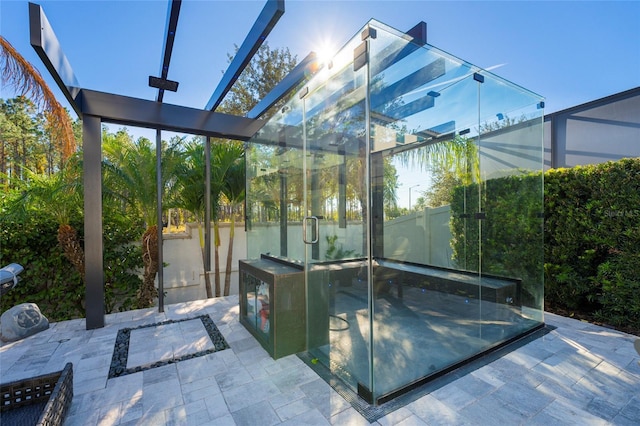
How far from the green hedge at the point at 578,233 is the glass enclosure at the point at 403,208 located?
0.09ft

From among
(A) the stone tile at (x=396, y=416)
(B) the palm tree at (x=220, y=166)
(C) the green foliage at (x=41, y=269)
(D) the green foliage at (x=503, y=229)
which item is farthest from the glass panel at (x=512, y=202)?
(C) the green foliage at (x=41, y=269)

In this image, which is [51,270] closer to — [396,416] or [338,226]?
[338,226]

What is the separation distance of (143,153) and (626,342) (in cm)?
648

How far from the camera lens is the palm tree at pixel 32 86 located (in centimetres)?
455

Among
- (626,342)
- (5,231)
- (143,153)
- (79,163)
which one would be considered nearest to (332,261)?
(626,342)

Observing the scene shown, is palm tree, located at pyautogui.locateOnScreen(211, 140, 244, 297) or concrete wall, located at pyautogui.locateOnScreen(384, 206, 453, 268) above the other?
palm tree, located at pyautogui.locateOnScreen(211, 140, 244, 297)

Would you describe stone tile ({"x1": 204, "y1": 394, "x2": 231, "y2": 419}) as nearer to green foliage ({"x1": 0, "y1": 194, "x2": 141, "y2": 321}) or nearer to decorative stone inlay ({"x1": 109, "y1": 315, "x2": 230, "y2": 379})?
decorative stone inlay ({"x1": 109, "y1": 315, "x2": 230, "y2": 379})

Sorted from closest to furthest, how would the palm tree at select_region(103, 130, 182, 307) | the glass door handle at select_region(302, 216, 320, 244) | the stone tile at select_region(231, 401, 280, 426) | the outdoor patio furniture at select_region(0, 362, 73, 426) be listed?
1. the outdoor patio furniture at select_region(0, 362, 73, 426)
2. the stone tile at select_region(231, 401, 280, 426)
3. the glass door handle at select_region(302, 216, 320, 244)
4. the palm tree at select_region(103, 130, 182, 307)

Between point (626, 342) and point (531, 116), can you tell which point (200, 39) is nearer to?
point (531, 116)

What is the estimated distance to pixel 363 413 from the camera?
80.7 inches

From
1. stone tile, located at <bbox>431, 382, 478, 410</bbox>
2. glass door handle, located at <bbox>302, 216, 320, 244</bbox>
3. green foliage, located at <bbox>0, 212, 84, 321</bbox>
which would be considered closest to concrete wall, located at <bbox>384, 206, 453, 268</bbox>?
glass door handle, located at <bbox>302, 216, 320, 244</bbox>

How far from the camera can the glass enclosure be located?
7.61 ft

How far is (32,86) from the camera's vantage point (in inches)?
194

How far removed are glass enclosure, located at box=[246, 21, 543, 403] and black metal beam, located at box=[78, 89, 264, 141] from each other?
0.86m
